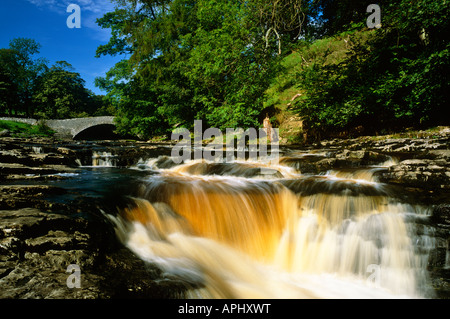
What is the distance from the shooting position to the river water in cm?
324

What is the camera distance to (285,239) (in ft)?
13.8

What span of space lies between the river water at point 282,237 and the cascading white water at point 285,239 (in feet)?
0.05

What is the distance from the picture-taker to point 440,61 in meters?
6.98

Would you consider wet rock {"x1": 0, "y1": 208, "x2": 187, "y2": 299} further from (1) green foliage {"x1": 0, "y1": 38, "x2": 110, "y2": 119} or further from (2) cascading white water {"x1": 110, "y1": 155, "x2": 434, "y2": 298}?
(1) green foliage {"x1": 0, "y1": 38, "x2": 110, "y2": 119}

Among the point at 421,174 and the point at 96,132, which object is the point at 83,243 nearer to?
the point at 421,174

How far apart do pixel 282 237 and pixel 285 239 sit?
0.07 metres

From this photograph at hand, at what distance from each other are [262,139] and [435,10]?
8.20 metres

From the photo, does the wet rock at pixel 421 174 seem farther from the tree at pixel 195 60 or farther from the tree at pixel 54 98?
the tree at pixel 54 98

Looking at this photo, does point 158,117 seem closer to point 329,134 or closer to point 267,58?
point 267,58

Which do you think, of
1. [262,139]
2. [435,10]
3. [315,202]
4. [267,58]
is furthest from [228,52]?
[315,202]

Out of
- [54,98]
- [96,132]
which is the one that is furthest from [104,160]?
[54,98]

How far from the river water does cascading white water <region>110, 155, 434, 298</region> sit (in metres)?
0.02


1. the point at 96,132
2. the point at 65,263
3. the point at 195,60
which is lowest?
the point at 65,263

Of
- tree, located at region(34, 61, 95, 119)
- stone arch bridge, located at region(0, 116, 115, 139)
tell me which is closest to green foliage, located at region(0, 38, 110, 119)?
tree, located at region(34, 61, 95, 119)
